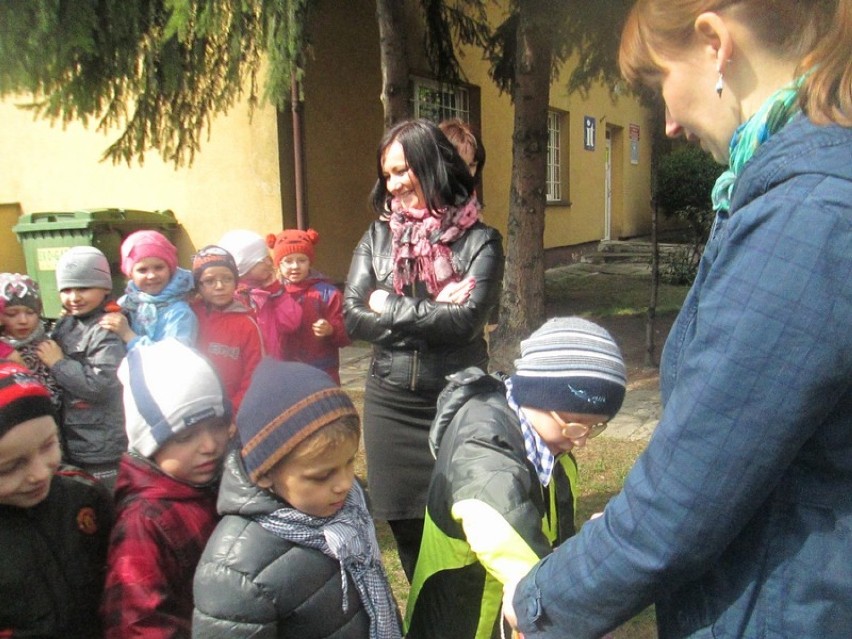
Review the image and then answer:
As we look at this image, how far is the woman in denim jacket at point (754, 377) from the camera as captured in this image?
933 mm

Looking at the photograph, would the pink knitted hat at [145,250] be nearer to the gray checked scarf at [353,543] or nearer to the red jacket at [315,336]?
the red jacket at [315,336]

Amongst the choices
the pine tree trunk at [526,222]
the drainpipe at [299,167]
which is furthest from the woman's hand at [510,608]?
the drainpipe at [299,167]

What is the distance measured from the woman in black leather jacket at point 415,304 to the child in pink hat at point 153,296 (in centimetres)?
99

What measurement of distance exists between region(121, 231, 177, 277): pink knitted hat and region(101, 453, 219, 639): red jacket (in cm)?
197

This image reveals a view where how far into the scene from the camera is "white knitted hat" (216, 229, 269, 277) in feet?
13.1

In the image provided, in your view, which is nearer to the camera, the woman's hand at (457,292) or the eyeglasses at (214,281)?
the woman's hand at (457,292)

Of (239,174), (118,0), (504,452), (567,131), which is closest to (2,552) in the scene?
(504,452)

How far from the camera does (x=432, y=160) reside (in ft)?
9.13

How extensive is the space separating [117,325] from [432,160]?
1.59 m

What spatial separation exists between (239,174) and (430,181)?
6.40m

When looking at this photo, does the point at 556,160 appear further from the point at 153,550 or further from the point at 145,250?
the point at 153,550

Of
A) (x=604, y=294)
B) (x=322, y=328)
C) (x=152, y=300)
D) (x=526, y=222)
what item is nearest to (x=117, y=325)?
(x=152, y=300)

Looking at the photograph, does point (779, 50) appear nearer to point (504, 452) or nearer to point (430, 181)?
point (504, 452)

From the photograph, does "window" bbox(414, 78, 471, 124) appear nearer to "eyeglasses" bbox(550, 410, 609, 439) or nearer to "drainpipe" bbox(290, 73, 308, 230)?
"drainpipe" bbox(290, 73, 308, 230)
